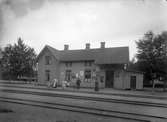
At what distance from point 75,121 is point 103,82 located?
15.2 m

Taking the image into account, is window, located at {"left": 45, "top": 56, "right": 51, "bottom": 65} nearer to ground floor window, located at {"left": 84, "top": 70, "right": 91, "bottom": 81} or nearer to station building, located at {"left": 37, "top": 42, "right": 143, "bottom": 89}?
station building, located at {"left": 37, "top": 42, "right": 143, "bottom": 89}

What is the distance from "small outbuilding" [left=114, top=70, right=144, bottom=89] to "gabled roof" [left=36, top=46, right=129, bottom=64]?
4.80 feet

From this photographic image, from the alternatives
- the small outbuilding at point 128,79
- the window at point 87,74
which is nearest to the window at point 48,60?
the window at point 87,74

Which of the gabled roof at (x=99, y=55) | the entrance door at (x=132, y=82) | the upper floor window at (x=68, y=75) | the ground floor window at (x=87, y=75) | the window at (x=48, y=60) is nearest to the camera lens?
the gabled roof at (x=99, y=55)

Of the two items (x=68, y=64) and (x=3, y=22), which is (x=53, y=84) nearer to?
(x=68, y=64)

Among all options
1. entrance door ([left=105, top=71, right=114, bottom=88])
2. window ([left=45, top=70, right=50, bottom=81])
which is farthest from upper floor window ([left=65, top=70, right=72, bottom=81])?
entrance door ([left=105, top=71, right=114, bottom=88])

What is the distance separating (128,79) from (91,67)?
175 inches

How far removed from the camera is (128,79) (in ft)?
60.7

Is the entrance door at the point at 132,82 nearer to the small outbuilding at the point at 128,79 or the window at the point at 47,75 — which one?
the small outbuilding at the point at 128,79

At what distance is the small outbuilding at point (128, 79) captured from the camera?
18266 mm

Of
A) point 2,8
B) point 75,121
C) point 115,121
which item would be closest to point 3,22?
point 2,8

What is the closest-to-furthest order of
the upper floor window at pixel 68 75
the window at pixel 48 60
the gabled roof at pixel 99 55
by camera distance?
1. the gabled roof at pixel 99 55
2. the upper floor window at pixel 68 75
3. the window at pixel 48 60

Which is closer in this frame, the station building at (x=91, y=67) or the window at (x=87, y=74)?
the station building at (x=91, y=67)

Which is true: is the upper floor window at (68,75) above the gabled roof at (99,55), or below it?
below
